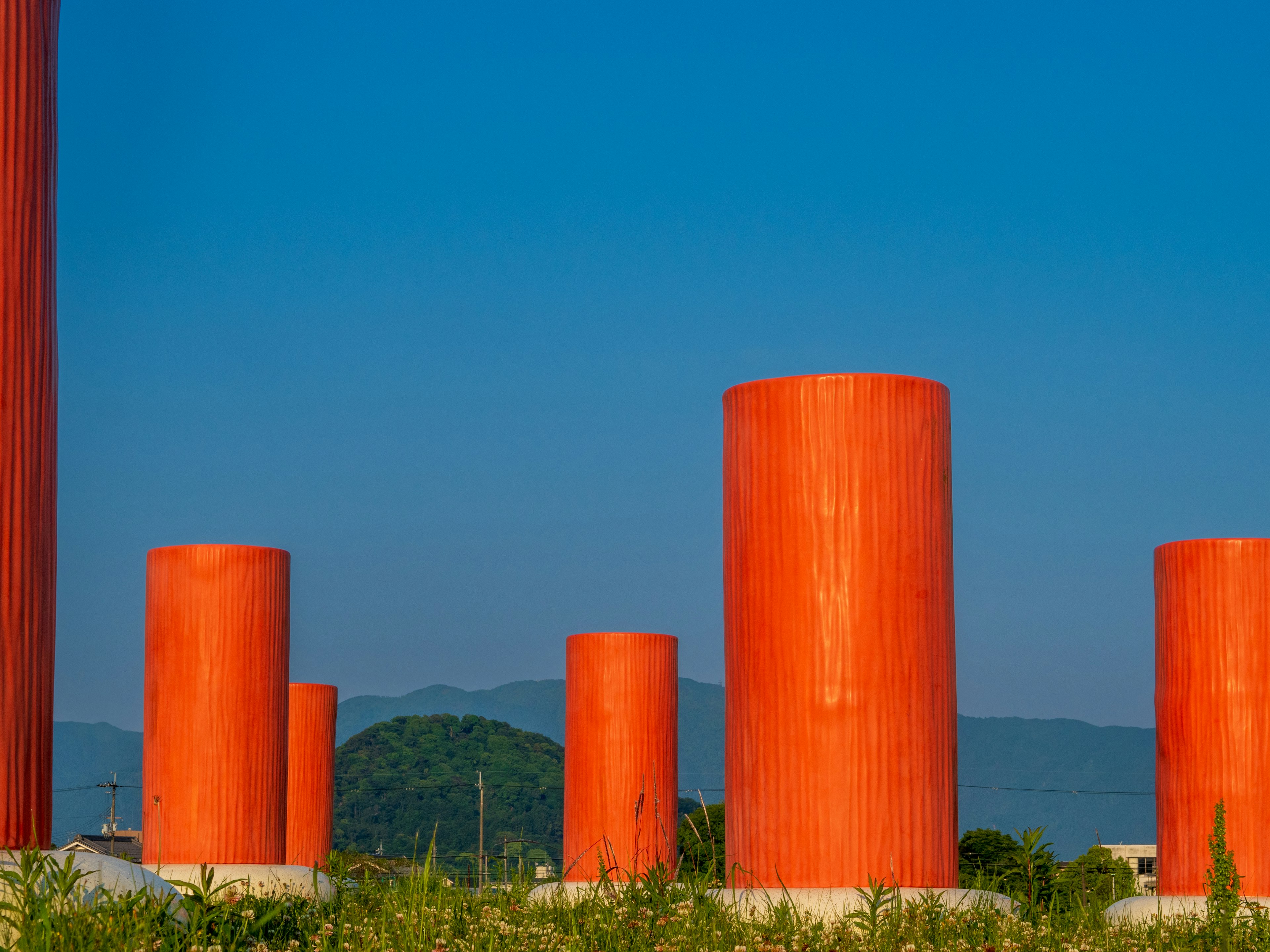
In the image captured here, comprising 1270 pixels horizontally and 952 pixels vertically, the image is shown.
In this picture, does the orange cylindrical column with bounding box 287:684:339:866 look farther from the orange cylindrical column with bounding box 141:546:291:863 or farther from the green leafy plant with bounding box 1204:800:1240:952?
the green leafy plant with bounding box 1204:800:1240:952

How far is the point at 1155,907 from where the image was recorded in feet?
29.5

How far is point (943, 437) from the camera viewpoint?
6.88 meters

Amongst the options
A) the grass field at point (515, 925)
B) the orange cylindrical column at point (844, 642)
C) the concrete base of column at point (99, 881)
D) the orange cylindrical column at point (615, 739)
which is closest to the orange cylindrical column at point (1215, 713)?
the grass field at point (515, 925)

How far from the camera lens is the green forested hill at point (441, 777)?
64188mm

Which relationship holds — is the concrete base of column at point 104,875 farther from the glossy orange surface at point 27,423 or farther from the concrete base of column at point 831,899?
the concrete base of column at point 831,899

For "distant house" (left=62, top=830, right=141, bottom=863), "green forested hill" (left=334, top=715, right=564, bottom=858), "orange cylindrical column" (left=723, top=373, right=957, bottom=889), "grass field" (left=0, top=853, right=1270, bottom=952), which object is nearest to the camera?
"grass field" (left=0, top=853, right=1270, bottom=952)

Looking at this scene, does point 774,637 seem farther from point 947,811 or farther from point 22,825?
point 22,825

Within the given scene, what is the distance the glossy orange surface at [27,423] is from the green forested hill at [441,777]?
56.2 m

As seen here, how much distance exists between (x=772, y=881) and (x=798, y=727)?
678mm

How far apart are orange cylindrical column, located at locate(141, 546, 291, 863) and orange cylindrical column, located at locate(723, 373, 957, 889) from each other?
19.8ft

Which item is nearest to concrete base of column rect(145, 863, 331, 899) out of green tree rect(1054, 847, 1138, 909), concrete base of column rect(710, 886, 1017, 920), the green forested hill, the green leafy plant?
concrete base of column rect(710, 886, 1017, 920)

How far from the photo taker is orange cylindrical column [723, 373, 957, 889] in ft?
21.0

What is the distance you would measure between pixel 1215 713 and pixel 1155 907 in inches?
72.3

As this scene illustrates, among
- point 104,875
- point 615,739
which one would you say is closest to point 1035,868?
point 104,875
